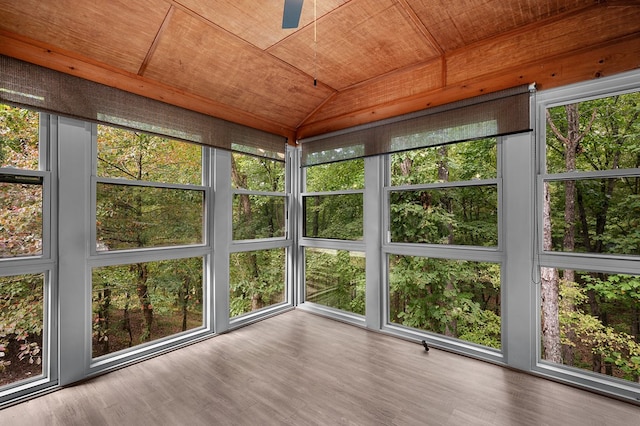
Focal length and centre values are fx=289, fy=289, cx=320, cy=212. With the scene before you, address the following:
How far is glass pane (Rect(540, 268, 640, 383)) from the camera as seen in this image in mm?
2287

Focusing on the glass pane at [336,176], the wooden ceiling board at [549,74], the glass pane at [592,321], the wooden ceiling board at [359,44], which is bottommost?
the glass pane at [592,321]

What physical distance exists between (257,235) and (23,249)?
2158mm

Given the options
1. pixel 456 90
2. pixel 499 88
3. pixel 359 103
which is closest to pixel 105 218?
pixel 359 103

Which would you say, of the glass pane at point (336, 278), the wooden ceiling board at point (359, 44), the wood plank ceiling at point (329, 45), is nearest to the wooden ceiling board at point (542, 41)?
the wood plank ceiling at point (329, 45)

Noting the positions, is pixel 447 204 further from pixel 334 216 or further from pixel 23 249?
pixel 23 249

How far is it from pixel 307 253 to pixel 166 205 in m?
2.01

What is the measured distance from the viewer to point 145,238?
2.84 meters

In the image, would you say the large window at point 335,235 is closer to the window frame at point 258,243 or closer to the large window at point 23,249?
the window frame at point 258,243

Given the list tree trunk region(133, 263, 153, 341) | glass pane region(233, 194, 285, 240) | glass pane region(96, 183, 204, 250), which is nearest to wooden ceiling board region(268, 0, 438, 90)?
glass pane region(233, 194, 285, 240)

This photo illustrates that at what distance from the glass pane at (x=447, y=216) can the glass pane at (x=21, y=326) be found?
10.8 feet

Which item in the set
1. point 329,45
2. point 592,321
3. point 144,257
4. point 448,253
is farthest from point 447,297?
point 144,257

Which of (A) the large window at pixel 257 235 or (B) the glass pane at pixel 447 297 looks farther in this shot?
(A) the large window at pixel 257 235

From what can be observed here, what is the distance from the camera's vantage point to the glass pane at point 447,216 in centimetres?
275

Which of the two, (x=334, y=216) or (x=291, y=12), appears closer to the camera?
(x=291, y=12)
